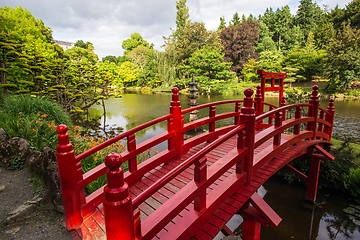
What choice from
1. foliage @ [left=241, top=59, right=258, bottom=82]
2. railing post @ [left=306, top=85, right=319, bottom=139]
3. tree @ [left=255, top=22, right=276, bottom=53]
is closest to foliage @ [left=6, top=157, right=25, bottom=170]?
railing post @ [left=306, top=85, right=319, bottom=139]

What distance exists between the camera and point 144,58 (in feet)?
132

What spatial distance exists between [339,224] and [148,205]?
16.4 feet

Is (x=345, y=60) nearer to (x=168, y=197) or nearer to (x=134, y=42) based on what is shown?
(x=168, y=197)

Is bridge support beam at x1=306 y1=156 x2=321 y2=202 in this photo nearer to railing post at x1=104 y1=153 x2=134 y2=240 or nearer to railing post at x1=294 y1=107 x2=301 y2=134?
railing post at x1=294 y1=107 x2=301 y2=134

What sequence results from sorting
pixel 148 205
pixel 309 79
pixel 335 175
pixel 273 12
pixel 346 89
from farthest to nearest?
pixel 273 12
pixel 309 79
pixel 346 89
pixel 335 175
pixel 148 205

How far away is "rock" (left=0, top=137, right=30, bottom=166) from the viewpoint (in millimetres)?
3699

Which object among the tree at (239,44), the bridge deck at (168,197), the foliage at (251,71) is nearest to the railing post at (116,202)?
the bridge deck at (168,197)

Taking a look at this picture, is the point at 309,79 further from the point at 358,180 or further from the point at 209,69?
the point at 358,180

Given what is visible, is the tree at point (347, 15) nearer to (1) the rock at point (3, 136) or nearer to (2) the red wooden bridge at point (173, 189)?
(2) the red wooden bridge at point (173, 189)

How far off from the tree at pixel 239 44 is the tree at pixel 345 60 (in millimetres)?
12155

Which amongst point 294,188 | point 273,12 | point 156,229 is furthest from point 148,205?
point 273,12

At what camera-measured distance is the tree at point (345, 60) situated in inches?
697

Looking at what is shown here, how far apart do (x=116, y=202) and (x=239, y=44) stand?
3364cm

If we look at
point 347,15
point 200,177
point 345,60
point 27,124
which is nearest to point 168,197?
point 200,177
